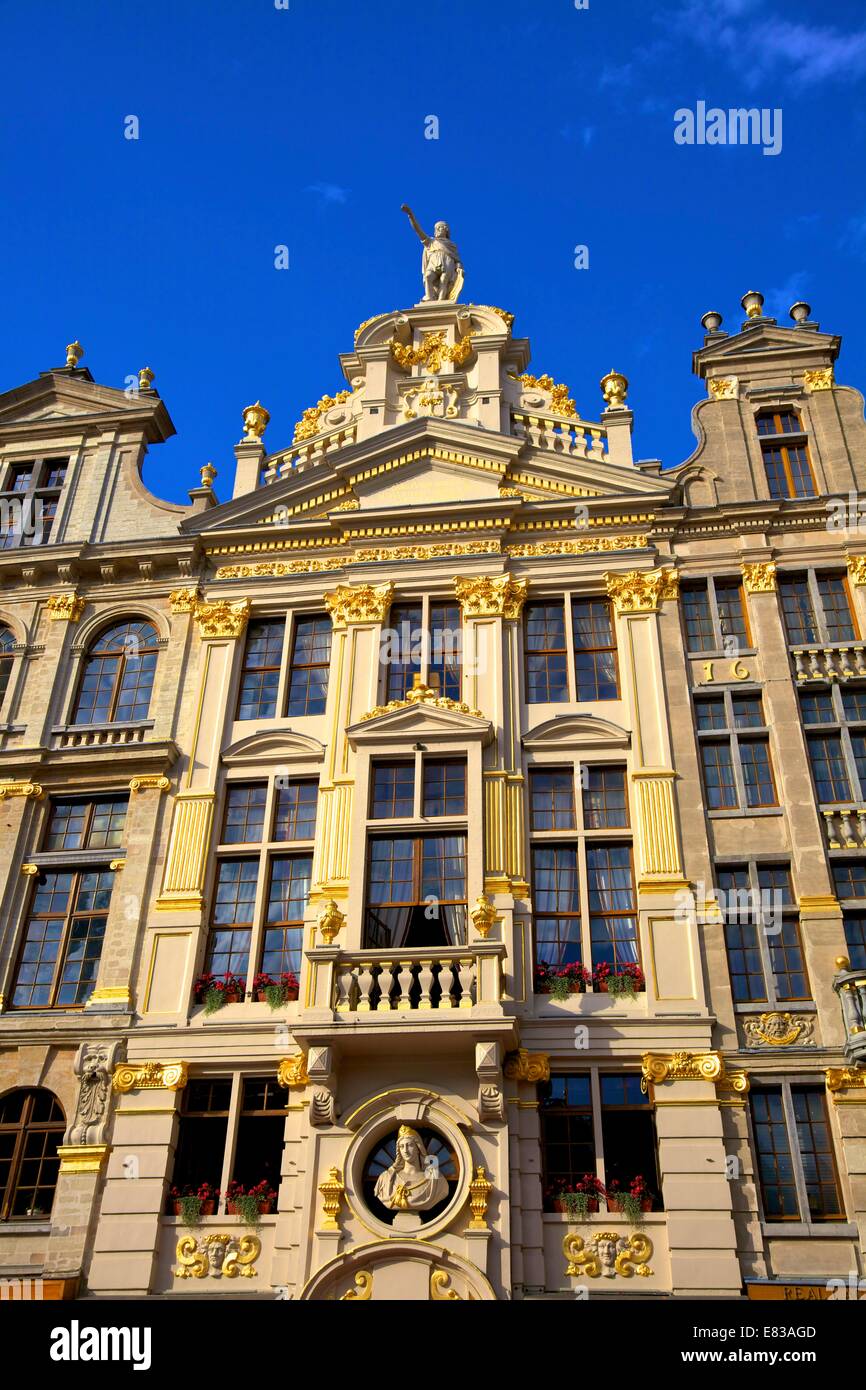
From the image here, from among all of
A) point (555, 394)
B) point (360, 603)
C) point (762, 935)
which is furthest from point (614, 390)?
point (762, 935)

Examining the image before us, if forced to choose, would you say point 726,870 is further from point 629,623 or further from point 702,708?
point 629,623

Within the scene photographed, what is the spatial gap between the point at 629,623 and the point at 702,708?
2.27 metres

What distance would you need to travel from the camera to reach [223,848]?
2350 cm

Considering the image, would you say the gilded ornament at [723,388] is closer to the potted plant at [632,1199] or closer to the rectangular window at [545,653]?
the rectangular window at [545,653]

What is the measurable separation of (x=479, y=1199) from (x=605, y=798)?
24.8 feet

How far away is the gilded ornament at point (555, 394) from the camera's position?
28125mm

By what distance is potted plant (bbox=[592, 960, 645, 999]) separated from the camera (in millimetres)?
20750

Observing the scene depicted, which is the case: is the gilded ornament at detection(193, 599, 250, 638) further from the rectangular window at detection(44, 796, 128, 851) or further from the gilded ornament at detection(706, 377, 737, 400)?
the gilded ornament at detection(706, 377, 737, 400)

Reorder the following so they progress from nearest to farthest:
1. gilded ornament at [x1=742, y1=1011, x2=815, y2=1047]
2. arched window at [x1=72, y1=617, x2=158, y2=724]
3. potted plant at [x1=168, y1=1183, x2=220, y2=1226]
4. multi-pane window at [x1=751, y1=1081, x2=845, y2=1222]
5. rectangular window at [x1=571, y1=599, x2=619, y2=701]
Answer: multi-pane window at [x1=751, y1=1081, x2=845, y2=1222], potted plant at [x1=168, y1=1183, x2=220, y2=1226], gilded ornament at [x1=742, y1=1011, x2=815, y2=1047], rectangular window at [x1=571, y1=599, x2=619, y2=701], arched window at [x1=72, y1=617, x2=158, y2=724]

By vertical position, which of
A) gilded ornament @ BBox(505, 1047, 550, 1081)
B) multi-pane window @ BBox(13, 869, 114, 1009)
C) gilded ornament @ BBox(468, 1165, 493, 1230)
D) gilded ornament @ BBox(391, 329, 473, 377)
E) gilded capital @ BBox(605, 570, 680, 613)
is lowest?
gilded ornament @ BBox(468, 1165, 493, 1230)

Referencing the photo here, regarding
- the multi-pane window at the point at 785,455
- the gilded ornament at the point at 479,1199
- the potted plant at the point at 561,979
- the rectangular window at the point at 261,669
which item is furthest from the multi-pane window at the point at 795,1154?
the multi-pane window at the point at 785,455

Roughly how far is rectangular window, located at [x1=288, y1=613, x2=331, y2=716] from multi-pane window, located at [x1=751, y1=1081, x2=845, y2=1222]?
36.2ft

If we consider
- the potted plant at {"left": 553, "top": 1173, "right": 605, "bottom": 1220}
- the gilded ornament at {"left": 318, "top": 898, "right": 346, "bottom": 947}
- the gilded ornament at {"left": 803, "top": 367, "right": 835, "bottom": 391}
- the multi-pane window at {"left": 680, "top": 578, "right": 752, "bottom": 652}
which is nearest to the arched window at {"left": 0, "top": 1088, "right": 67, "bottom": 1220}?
the gilded ornament at {"left": 318, "top": 898, "right": 346, "bottom": 947}

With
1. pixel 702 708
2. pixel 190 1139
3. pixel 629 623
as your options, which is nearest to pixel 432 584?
pixel 629 623
